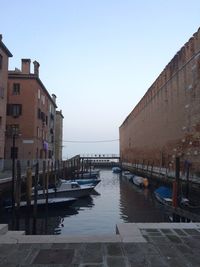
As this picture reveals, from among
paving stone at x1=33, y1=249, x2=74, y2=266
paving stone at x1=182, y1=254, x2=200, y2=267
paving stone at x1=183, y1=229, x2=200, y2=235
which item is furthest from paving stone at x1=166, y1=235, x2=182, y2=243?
paving stone at x1=33, y1=249, x2=74, y2=266

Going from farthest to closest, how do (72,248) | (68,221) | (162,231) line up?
(68,221), (162,231), (72,248)

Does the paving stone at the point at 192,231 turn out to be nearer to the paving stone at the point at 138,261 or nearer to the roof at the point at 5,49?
the paving stone at the point at 138,261

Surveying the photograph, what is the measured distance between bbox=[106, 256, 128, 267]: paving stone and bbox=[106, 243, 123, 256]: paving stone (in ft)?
0.49

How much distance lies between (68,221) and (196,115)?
11.1 metres

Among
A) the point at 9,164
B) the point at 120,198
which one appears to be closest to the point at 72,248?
the point at 120,198

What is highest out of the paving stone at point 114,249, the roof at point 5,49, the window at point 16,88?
the roof at point 5,49

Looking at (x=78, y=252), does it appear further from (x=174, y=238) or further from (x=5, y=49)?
(x=5, y=49)

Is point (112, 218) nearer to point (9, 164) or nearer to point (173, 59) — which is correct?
point (173, 59)

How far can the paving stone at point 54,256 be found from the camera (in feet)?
12.9

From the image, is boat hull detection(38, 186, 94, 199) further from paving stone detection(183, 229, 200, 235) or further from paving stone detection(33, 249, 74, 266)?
paving stone detection(33, 249, 74, 266)

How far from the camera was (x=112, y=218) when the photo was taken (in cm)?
1558

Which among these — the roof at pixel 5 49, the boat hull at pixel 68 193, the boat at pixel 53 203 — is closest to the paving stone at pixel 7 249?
the boat at pixel 53 203

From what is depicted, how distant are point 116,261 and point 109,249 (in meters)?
0.48

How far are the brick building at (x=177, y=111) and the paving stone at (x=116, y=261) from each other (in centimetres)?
1675
